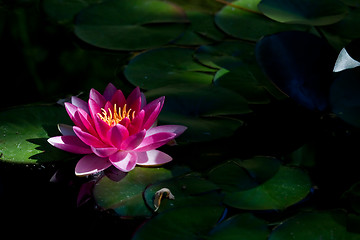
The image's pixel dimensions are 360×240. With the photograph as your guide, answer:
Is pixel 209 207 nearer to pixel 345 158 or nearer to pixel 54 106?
pixel 345 158

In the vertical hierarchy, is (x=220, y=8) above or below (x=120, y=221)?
above

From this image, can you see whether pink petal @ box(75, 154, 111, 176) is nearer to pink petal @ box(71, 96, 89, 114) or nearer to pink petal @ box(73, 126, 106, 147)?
pink petal @ box(73, 126, 106, 147)

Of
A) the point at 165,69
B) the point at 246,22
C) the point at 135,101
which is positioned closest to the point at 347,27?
the point at 246,22

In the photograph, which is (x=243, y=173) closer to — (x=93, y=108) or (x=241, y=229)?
(x=241, y=229)

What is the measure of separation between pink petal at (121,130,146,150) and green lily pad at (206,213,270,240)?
0.36m

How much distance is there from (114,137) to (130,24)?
99cm

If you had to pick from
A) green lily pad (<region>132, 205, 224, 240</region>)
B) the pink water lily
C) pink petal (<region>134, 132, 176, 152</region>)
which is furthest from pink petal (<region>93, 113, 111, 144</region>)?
green lily pad (<region>132, 205, 224, 240</region>)

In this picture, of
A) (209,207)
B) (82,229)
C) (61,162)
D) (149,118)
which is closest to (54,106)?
(61,162)

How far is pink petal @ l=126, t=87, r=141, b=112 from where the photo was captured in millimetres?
1547

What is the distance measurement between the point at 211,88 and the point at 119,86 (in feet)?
1.26

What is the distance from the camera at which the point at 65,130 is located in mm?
1508

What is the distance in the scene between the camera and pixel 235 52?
6.75 feet

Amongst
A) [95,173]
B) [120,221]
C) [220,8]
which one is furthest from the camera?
[220,8]

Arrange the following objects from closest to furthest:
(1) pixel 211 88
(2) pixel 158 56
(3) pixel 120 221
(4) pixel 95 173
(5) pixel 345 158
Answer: (3) pixel 120 221 < (4) pixel 95 173 < (5) pixel 345 158 < (1) pixel 211 88 < (2) pixel 158 56
